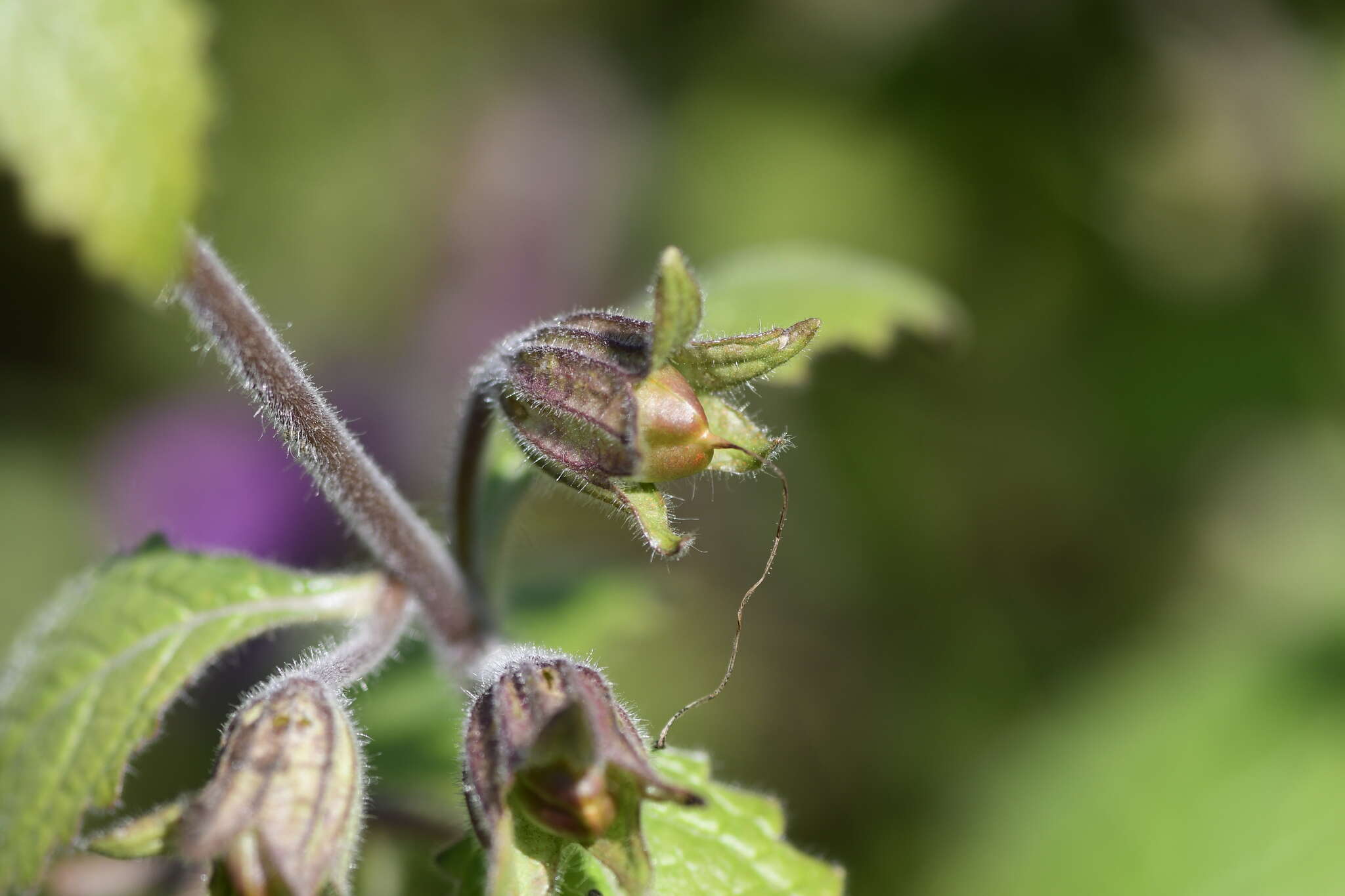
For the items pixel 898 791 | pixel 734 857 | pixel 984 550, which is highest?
pixel 984 550

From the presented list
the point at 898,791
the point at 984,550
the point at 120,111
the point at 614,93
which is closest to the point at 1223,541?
the point at 984,550

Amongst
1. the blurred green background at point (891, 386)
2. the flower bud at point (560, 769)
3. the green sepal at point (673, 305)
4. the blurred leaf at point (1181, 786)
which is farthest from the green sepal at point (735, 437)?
the blurred leaf at point (1181, 786)

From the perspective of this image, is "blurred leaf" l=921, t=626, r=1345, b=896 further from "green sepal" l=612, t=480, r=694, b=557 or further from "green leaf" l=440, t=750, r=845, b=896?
"green sepal" l=612, t=480, r=694, b=557

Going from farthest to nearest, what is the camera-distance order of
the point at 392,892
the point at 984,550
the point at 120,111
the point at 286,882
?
the point at 984,550 → the point at 392,892 → the point at 286,882 → the point at 120,111

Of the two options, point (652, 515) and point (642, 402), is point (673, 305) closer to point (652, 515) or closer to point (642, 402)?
point (642, 402)

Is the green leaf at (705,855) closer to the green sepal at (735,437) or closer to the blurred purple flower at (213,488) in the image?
the green sepal at (735,437)

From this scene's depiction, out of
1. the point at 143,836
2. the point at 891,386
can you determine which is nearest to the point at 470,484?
the point at 143,836

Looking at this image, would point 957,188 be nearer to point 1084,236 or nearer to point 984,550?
point 1084,236

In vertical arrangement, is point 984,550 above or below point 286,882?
above

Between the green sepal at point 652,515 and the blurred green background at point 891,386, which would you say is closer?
the green sepal at point 652,515
